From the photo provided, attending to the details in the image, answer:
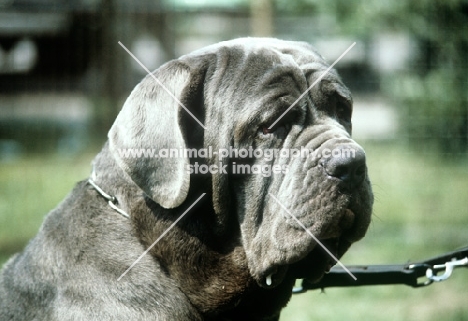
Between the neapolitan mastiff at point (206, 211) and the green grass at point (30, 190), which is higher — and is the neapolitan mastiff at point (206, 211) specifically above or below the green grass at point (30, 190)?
above

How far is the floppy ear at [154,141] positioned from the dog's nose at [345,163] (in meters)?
0.59

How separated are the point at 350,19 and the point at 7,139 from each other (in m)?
6.17

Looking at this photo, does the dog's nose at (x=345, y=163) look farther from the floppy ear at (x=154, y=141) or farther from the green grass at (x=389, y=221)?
the green grass at (x=389, y=221)

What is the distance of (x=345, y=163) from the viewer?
2.75 metres

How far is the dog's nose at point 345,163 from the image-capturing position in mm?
2748

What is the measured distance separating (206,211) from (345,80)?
99.2 inches

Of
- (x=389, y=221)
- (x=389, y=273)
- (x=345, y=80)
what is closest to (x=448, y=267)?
(x=389, y=273)

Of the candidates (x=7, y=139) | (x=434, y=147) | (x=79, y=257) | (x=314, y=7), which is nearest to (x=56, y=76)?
(x=7, y=139)

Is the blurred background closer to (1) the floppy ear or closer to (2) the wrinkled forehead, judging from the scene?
(2) the wrinkled forehead

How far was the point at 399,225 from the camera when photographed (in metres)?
7.21

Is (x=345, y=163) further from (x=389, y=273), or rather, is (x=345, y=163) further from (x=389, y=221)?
(x=389, y=221)

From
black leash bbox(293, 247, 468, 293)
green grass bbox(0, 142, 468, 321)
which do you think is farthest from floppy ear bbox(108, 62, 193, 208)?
green grass bbox(0, 142, 468, 321)

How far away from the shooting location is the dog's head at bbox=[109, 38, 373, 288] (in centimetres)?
281

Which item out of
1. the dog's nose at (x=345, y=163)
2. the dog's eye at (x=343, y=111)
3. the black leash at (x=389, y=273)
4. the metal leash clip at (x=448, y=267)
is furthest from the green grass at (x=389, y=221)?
the dog's nose at (x=345, y=163)
